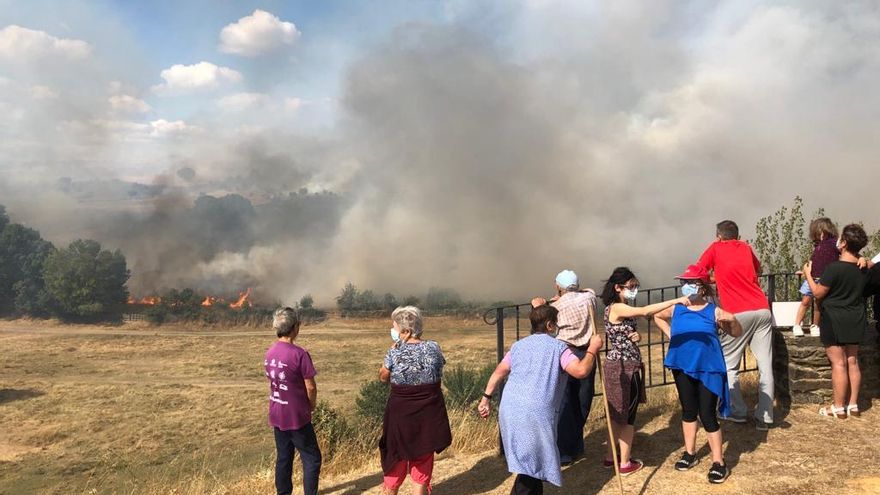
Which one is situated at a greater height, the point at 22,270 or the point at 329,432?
the point at 22,270

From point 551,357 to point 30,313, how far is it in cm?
7182

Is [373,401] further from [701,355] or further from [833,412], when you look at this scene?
[701,355]

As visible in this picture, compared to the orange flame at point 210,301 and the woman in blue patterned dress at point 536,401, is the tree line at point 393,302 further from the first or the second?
the woman in blue patterned dress at point 536,401

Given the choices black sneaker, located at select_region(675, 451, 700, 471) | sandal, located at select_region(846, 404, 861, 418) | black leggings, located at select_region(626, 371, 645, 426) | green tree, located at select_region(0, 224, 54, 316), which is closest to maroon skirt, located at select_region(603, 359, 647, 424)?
black leggings, located at select_region(626, 371, 645, 426)

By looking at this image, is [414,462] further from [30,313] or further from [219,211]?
[219,211]

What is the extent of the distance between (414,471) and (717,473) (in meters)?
2.44

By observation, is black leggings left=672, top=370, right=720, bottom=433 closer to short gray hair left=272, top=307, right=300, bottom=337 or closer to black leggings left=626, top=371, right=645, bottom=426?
black leggings left=626, top=371, right=645, bottom=426

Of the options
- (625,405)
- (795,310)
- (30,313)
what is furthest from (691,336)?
(30,313)

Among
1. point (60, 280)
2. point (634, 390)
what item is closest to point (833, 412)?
point (634, 390)

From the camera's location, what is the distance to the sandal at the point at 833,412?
5.74 metres

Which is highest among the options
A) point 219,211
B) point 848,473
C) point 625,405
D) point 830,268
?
point 219,211

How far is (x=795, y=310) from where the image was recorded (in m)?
6.48

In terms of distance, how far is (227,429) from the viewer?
23.1m

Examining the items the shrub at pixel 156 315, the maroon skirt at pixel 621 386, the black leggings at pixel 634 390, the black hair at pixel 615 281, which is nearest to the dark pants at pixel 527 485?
the maroon skirt at pixel 621 386
